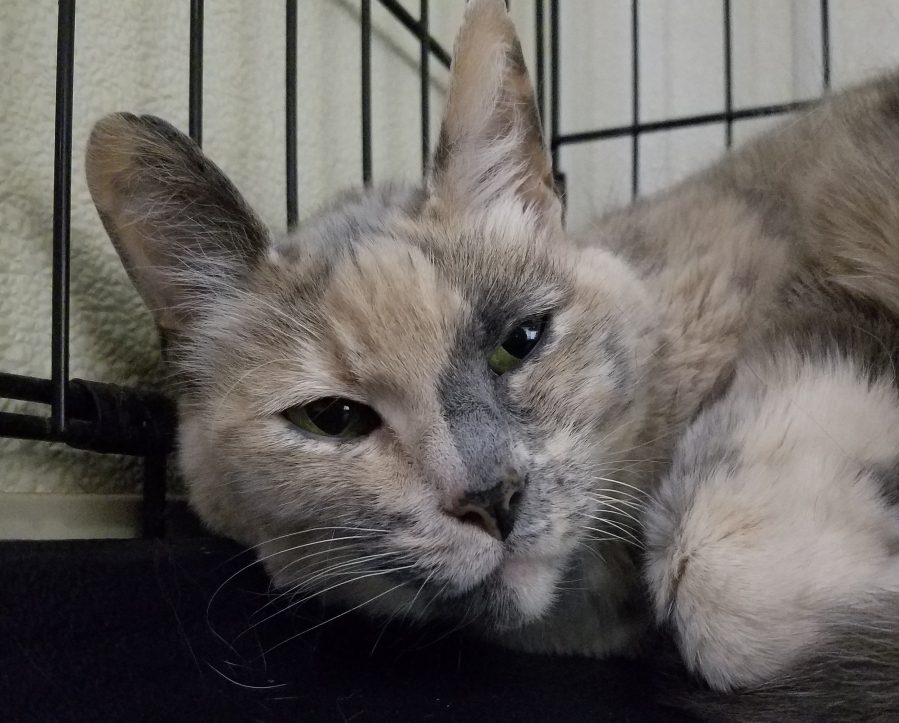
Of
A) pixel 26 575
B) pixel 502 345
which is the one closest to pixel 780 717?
pixel 502 345

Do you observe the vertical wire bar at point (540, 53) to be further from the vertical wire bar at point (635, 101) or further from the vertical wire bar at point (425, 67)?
the vertical wire bar at point (425, 67)

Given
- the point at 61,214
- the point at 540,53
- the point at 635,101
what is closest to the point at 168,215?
the point at 61,214

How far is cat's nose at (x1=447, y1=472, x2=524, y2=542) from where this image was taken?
0.66 m

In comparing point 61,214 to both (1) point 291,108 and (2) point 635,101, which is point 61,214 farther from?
(2) point 635,101

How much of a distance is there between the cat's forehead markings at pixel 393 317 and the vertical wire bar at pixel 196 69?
376 millimetres

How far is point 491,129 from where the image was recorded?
0.94 m

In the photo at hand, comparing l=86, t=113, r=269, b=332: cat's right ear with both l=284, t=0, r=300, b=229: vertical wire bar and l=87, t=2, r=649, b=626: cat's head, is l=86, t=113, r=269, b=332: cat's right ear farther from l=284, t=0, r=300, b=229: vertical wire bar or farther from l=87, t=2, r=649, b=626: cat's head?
l=284, t=0, r=300, b=229: vertical wire bar

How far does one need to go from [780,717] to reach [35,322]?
91 centimetres

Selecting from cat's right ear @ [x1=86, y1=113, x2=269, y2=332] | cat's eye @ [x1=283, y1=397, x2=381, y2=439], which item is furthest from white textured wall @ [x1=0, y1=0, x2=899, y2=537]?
cat's eye @ [x1=283, y1=397, x2=381, y2=439]

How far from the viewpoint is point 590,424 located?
79 cm

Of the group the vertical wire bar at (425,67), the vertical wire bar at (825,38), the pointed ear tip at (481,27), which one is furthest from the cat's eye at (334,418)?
the vertical wire bar at (825,38)

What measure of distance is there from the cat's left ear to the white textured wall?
1.48 ft

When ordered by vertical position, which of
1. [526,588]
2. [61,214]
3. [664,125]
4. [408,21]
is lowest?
[526,588]

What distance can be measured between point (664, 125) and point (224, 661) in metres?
1.70
